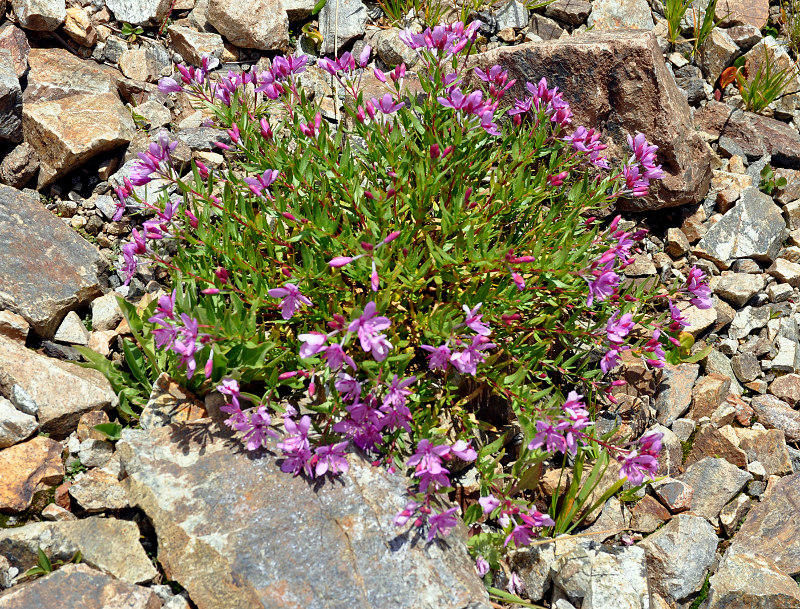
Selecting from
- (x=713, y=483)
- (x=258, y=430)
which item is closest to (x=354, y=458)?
(x=258, y=430)

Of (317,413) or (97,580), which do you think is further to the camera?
(317,413)

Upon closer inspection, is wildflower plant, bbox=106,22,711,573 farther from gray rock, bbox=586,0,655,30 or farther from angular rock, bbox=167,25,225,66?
gray rock, bbox=586,0,655,30

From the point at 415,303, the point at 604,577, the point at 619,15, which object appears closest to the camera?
the point at 604,577

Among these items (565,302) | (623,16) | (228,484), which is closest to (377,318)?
(228,484)

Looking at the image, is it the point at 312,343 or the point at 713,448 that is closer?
the point at 312,343

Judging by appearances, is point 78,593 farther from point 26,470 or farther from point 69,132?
point 69,132

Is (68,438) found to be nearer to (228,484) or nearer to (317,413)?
(228,484)

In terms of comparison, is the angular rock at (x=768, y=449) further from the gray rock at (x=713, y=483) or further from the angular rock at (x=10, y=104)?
the angular rock at (x=10, y=104)
